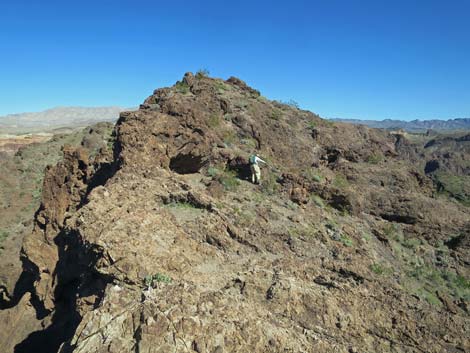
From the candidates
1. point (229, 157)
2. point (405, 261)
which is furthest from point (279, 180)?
point (405, 261)

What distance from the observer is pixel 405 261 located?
43.0 feet

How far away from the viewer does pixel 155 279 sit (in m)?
7.45

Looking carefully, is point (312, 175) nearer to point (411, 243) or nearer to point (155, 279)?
point (411, 243)

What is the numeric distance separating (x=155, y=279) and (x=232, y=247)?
7.84ft

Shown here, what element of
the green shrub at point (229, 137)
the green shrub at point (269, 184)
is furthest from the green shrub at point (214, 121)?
the green shrub at point (269, 184)

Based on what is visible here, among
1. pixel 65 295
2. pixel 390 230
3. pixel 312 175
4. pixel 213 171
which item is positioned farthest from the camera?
pixel 312 175

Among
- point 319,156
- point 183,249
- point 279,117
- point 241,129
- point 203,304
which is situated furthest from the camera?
point 279,117

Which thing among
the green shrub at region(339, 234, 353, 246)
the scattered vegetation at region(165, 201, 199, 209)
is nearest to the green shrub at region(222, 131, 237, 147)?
the scattered vegetation at region(165, 201, 199, 209)

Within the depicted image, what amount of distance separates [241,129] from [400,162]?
1001 centimetres

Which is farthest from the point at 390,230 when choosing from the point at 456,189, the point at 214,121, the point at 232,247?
the point at 456,189

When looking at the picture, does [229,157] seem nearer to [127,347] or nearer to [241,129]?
[241,129]

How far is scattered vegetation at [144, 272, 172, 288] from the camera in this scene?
23.9ft

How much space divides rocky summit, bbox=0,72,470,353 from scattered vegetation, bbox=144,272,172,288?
31mm

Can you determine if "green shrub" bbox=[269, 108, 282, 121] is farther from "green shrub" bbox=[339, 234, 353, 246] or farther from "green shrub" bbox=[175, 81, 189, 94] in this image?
"green shrub" bbox=[339, 234, 353, 246]
